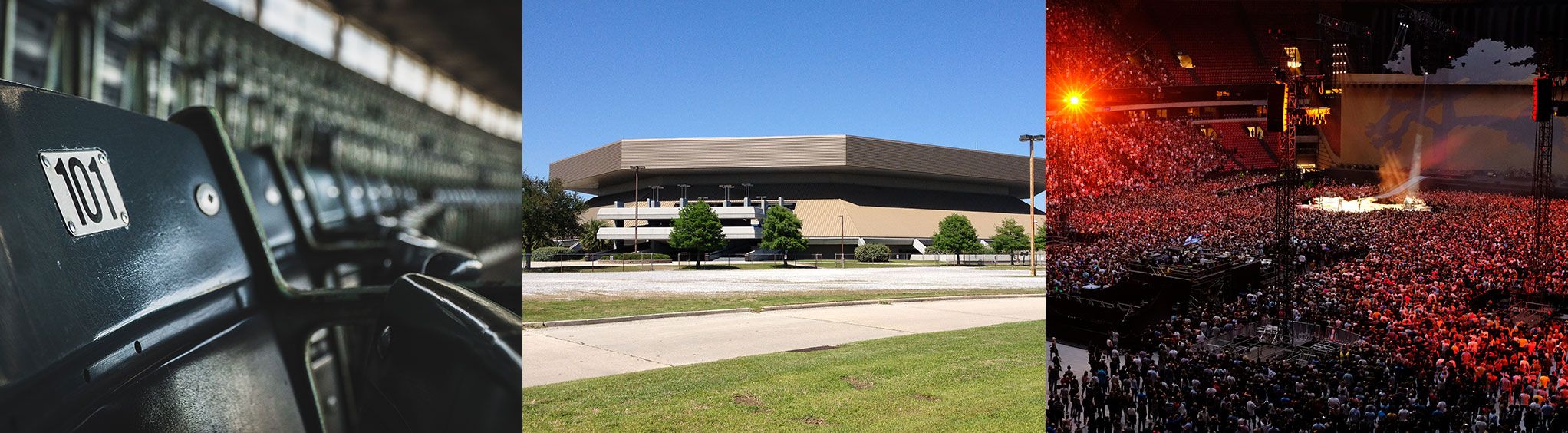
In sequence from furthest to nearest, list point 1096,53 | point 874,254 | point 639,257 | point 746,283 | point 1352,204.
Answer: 1. point 874,254
2. point 639,257
3. point 746,283
4. point 1096,53
5. point 1352,204

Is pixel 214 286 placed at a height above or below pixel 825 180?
below

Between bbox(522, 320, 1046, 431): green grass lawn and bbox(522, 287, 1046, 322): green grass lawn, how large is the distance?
4.67m

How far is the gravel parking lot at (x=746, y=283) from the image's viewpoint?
18.5 m

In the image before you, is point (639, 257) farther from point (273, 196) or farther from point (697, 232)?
point (273, 196)

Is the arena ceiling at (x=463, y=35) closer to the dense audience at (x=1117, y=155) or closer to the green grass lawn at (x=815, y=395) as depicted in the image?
the dense audience at (x=1117, y=155)

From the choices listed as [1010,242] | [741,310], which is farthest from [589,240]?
[741,310]

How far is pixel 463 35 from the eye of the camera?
2.54 m

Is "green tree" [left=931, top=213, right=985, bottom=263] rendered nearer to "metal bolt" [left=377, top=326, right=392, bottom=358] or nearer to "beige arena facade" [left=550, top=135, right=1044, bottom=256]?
"beige arena facade" [left=550, top=135, right=1044, bottom=256]

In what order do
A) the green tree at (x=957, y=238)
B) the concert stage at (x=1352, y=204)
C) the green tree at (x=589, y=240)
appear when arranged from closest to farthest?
the concert stage at (x=1352, y=204)
the green tree at (x=957, y=238)
the green tree at (x=589, y=240)

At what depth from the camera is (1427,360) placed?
3.26 metres

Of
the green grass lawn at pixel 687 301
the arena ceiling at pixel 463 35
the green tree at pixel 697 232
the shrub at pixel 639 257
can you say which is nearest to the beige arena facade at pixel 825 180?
the shrub at pixel 639 257

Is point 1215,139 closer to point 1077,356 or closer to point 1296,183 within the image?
point 1296,183

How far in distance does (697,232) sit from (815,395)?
32722mm

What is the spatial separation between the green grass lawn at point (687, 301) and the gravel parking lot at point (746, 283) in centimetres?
127
